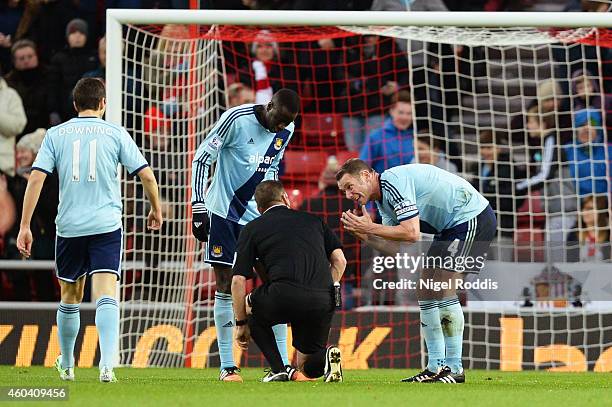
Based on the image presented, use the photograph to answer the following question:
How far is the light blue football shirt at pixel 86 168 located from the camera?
799cm

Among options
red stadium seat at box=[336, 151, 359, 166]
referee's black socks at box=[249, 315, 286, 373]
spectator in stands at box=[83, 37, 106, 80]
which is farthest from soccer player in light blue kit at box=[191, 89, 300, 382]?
spectator in stands at box=[83, 37, 106, 80]

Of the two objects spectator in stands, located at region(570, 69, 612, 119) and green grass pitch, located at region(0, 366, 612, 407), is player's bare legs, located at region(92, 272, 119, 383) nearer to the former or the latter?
green grass pitch, located at region(0, 366, 612, 407)

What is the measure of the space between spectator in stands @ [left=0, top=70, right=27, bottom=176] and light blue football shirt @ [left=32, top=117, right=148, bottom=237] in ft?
18.9

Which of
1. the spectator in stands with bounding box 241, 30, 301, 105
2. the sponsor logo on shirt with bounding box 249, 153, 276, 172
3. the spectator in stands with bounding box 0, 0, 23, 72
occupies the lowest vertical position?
the sponsor logo on shirt with bounding box 249, 153, 276, 172

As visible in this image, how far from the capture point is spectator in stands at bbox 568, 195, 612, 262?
1241cm

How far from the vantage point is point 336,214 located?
12828 mm

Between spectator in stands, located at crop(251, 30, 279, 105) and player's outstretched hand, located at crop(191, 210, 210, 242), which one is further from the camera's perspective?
spectator in stands, located at crop(251, 30, 279, 105)

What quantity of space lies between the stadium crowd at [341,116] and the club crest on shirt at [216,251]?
336 cm

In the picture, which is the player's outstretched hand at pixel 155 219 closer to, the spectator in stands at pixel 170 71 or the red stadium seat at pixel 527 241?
the spectator in stands at pixel 170 71

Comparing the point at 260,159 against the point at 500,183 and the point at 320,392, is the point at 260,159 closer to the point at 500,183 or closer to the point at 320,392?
the point at 320,392

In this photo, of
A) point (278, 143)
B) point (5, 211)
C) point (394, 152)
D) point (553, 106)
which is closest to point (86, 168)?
point (278, 143)

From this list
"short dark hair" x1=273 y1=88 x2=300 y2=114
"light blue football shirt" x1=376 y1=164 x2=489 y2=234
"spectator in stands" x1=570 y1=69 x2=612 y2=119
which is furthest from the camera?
"spectator in stands" x1=570 y1=69 x2=612 y2=119

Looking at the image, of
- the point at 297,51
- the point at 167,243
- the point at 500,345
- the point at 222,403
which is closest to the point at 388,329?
the point at 500,345

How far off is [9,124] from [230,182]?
5142 millimetres
